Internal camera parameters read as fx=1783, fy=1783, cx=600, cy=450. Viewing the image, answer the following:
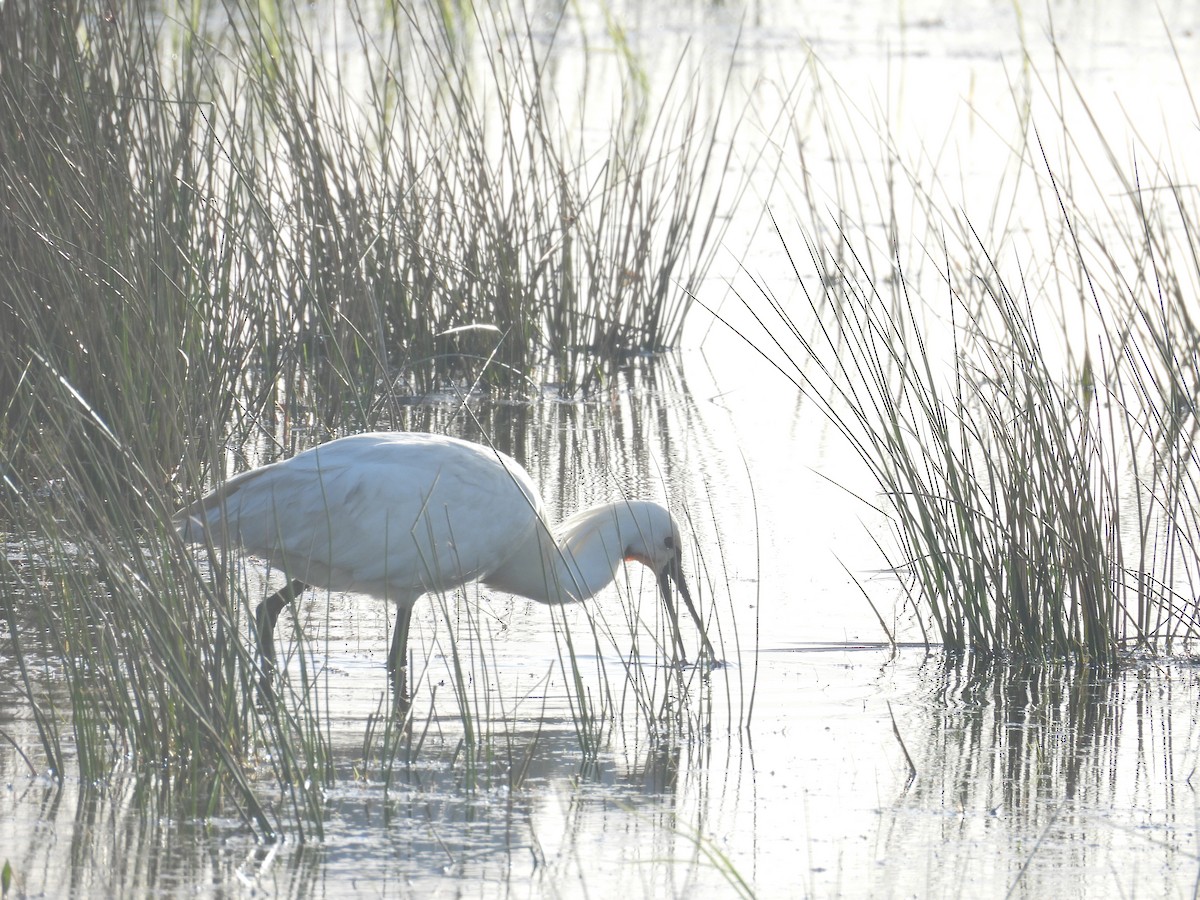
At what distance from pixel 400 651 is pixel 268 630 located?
52cm

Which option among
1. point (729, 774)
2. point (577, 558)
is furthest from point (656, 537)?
point (729, 774)

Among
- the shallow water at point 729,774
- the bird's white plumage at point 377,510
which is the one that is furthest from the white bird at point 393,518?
the shallow water at point 729,774

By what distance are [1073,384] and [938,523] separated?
478mm

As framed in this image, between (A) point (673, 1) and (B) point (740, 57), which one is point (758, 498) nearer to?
(B) point (740, 57)

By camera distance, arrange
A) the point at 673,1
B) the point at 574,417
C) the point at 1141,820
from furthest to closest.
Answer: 1. the point at 673,1
2. the point at 574,417
3. the point at 1141,820

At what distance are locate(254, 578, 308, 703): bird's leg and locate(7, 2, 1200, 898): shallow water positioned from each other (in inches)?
5.0

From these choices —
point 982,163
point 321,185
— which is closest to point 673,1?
point 982,163

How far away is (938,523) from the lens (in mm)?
4316

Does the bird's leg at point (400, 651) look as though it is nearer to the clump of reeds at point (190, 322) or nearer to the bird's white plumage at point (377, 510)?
the bird's white plumage at point (377, 510)

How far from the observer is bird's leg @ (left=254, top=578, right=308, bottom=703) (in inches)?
127

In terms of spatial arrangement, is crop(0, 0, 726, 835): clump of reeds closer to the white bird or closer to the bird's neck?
the white bird

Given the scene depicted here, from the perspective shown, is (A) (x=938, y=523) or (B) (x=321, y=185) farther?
(B) (x=321, y=185)

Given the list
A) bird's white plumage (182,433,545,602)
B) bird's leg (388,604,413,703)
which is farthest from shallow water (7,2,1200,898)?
bird's white plumage (182,433,545,602)

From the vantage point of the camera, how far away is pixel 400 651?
4336 mm
